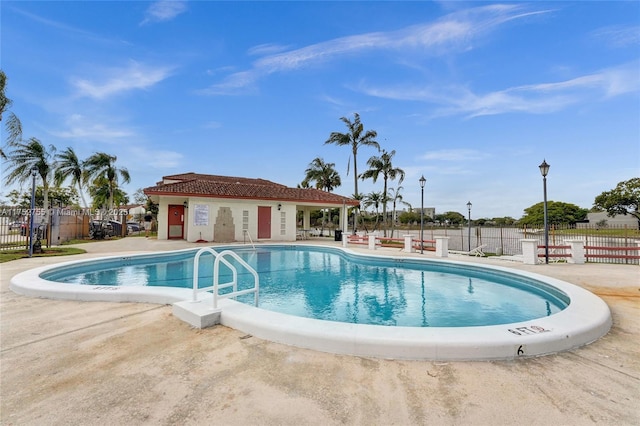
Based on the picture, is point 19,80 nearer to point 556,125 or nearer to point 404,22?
point 404,22

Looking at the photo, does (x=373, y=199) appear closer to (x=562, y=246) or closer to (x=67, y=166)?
(x=562, y=246)

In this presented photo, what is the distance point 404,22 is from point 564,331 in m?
12.4

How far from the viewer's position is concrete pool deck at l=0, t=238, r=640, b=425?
2.17 metres

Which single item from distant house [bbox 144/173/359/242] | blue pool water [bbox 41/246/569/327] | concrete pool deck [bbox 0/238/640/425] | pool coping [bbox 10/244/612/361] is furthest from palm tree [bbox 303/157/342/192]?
concrete pool deck [bbox 0/238/640/425]

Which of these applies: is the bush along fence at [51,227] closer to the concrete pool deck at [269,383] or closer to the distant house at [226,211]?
the distant house at [226,211]

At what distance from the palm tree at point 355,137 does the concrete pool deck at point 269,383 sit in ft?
72.3

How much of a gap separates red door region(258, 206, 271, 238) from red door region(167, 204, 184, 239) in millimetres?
5720

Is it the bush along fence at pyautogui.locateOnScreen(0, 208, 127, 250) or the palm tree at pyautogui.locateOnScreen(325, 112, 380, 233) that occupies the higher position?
the palm tree at pyautogui.locateOnScreen(325, 112, 380, 233)

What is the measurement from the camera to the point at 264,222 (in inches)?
799

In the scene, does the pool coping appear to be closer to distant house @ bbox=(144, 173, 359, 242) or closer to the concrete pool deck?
the concrete pool deck

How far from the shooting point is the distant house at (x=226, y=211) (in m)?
18.2

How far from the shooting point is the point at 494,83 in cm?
1410

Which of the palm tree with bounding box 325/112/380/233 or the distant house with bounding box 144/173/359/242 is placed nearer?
the distant house with bounding box 144/173/359/242

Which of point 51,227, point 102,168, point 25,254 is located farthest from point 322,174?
point 25,254
